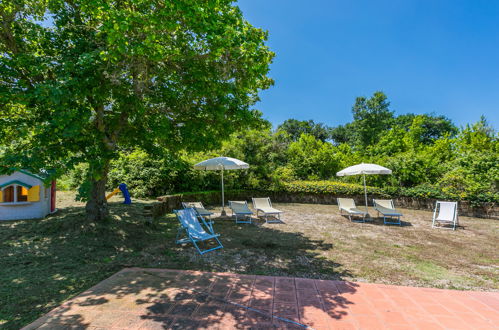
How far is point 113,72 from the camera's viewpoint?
18.1 ft

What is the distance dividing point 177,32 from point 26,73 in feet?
13.1

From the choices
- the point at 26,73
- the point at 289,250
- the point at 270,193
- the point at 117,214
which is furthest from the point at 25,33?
the point at 270,193

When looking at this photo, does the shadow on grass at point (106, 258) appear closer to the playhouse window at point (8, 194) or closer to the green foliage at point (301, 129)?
the playhouse window at point (8, 194)

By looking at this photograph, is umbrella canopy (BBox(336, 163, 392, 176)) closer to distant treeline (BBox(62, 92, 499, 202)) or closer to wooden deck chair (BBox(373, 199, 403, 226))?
wooden deck chair (BBox(373, 199, 403, 226))

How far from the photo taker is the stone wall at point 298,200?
1106cm

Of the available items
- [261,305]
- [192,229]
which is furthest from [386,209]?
[261,305]

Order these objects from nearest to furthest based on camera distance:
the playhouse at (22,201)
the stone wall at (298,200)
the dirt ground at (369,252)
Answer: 1. the dirt ground at (369,252)
2. the playhouse at (22,201)
3. the stone wall at (298,200)

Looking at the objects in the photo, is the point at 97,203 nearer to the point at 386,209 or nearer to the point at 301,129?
the point at 386,209

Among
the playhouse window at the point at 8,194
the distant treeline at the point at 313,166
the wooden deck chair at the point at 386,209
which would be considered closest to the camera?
the playhouse window at the point at 8,194

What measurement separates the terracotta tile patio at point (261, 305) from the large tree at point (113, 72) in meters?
3.24

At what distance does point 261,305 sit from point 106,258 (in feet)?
12.8

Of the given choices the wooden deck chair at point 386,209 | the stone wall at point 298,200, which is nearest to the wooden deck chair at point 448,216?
the wooden deck chair at point 386,209

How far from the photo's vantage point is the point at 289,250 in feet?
20.3

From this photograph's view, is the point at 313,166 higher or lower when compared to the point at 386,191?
higher
